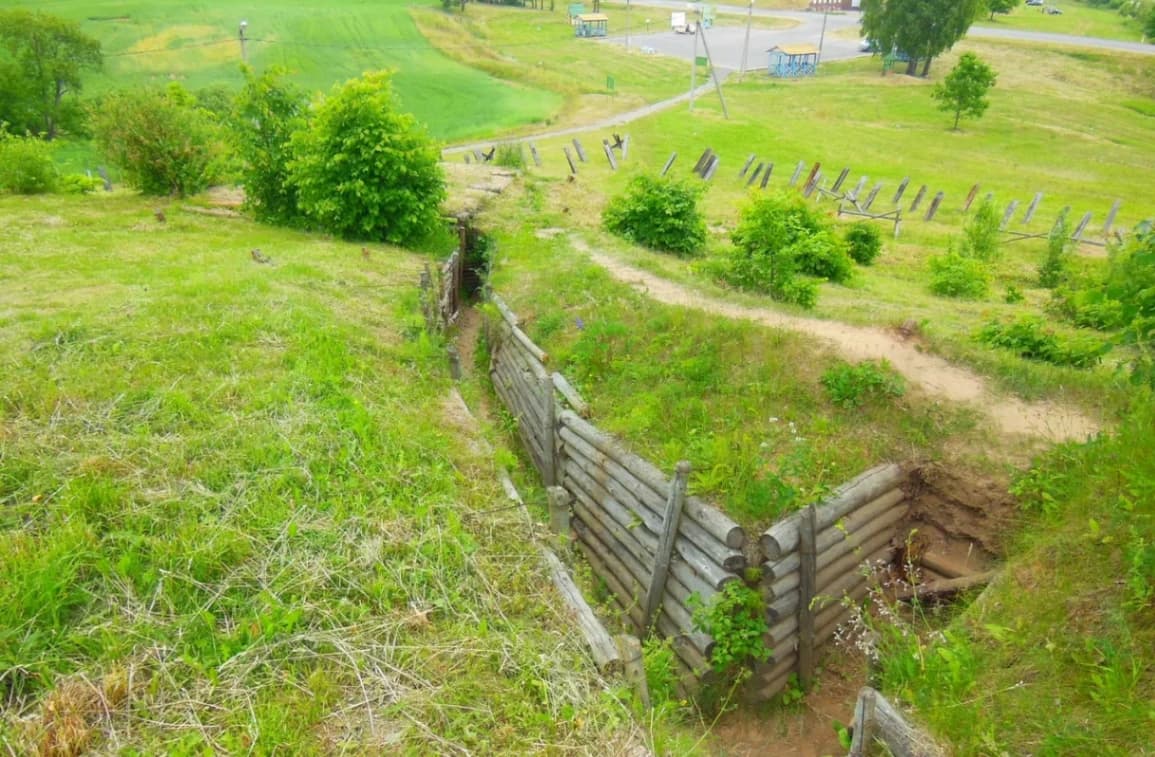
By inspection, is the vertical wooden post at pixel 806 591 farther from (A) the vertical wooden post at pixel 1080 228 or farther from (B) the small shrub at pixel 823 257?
(A) the vertical wooden post at pixel 1080 228

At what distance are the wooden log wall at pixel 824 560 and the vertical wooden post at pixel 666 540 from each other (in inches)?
34.0

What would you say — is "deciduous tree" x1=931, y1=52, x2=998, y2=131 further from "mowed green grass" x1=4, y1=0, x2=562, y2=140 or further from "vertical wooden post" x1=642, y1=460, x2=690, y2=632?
"vertical wooden post" x1=642, y1=460, x2=690, y2=632

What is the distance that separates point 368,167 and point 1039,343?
12.9 m

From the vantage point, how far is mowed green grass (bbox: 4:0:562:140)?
133ft

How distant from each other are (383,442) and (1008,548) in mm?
6267

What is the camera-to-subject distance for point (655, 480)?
7418 millimetres

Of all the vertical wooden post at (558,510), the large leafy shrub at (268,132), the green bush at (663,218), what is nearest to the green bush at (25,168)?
the large leafy shrub at (268,132)

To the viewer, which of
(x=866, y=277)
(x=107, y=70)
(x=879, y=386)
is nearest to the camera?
(x=879, y=386)

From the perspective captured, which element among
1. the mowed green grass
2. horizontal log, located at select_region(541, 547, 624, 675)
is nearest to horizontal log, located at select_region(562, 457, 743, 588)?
horizontal log, located at select_region(541, 547, 624, 675)

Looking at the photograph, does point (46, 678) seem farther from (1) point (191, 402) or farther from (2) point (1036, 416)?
(2) point (1036, 416)

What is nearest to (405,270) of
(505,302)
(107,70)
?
(505,302)

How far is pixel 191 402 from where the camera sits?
730cm

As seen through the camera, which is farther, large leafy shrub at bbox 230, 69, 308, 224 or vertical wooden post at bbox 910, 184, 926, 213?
vertical wooden post at bbox 910, 184, 926, 213

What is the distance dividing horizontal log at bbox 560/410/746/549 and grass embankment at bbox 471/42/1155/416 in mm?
4312
